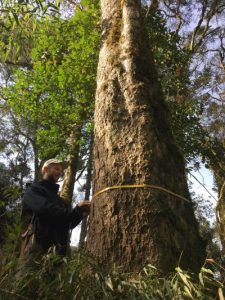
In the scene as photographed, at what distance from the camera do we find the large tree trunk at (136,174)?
2455mm

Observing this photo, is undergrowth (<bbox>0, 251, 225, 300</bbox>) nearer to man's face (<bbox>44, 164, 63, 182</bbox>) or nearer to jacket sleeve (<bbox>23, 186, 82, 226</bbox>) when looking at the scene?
jacket sleeve (<bbox>23, 186, 82, 226</bbox>)

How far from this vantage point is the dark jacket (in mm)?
2982

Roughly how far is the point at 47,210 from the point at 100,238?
57 cm

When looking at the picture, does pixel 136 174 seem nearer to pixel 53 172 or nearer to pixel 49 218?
pixel 49 218

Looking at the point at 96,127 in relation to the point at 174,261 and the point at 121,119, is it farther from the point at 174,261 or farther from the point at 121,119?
the point at 174,261

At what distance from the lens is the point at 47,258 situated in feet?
7.20

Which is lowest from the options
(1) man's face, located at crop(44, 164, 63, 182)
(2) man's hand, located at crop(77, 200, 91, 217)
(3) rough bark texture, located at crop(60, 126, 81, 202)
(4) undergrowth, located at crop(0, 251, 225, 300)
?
(4) undergrowth, located at crop(0, 251, 225, 300)

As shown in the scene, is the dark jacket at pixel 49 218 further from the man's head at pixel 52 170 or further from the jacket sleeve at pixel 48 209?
the man's head at pixel 52 170

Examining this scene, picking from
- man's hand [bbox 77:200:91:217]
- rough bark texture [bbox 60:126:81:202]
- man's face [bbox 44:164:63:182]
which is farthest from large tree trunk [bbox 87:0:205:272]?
rough bark texture [bbox 60:126:81:202]

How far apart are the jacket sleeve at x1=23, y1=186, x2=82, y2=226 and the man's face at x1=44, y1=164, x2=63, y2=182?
45 centimetres

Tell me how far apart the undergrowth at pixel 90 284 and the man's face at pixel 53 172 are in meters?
1.46

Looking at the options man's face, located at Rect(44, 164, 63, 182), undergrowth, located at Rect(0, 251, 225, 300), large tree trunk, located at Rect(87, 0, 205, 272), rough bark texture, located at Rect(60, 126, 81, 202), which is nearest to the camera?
undergrowth, located at Rect(0, 251, 225, 300)

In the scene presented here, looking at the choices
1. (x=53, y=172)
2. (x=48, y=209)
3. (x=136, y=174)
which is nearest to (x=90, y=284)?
(x=136, y=174)

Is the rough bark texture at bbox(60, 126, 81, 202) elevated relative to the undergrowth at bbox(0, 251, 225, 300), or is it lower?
elevated
